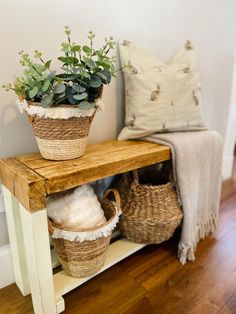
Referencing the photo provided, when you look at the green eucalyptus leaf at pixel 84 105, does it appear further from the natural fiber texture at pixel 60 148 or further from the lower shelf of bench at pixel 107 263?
the lower shelf of bench at pixel 107 263

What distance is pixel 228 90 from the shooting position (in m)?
1.75

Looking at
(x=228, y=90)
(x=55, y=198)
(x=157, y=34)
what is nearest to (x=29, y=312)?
(x=55, y=198)

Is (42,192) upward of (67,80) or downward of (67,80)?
downward

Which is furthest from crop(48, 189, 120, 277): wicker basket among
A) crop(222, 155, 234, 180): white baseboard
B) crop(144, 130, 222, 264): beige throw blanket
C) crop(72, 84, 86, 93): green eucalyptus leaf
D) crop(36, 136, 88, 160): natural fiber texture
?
crop(222, 155, 234, 180): white baseboard

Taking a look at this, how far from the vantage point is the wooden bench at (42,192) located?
0.70m

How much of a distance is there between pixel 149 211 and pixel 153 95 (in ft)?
1.66

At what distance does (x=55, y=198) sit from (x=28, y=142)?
0.26m

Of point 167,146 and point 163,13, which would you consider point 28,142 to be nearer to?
point 167,146

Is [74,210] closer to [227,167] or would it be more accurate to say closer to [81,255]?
[81,255]

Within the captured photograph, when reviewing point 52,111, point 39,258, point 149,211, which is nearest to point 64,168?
point 52,111

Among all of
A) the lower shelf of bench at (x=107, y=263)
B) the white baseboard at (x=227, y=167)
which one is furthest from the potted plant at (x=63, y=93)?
the white baseboard at (x=227, y=167)

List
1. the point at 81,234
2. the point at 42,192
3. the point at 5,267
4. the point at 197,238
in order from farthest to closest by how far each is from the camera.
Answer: the point at 197,238
the point at 5,267
the point at 81,234
the point at 42,192

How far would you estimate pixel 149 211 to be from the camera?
40.9 inches

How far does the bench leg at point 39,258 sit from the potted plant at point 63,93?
0.23m
